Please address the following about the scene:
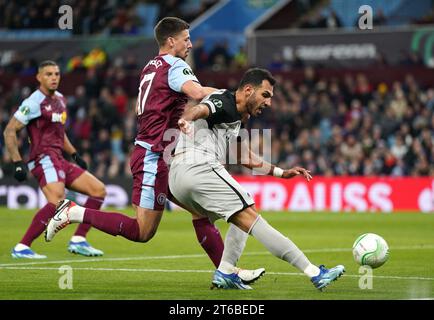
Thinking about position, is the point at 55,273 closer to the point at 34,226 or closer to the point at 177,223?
the point at 34,226

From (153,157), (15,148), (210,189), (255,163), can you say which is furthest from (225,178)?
(15,148)

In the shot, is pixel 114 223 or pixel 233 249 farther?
pixel 114 223

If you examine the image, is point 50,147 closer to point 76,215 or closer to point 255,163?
point 76,215

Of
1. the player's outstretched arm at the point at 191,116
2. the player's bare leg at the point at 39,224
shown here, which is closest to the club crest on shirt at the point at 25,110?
the player's bare leg at the point at 39,224

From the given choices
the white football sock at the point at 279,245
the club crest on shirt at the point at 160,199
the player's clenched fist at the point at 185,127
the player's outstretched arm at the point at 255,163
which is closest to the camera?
the player's clenched fist at the point at 185,127

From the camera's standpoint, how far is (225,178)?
9.34 metres

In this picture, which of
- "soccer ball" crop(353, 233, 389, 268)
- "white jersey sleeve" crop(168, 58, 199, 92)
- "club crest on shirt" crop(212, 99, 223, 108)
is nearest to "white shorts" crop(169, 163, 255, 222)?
"club crest on shirt" crop(212, 99, 223, 108)

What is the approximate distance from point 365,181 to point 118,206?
20.6 ft

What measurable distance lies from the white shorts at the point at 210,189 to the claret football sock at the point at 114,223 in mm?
701

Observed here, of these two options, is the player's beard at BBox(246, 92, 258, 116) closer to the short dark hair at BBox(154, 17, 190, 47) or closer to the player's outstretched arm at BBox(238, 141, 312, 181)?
the player's outstretched arm at BBox(238, 141, 312, 181)

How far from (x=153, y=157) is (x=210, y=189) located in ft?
3.53

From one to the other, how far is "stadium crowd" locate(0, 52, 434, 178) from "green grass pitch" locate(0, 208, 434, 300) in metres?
5.90

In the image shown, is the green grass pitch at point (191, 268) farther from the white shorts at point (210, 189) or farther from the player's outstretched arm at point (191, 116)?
the player's outstretched arm at point (191, 116)

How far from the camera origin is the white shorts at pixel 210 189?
9.20m
